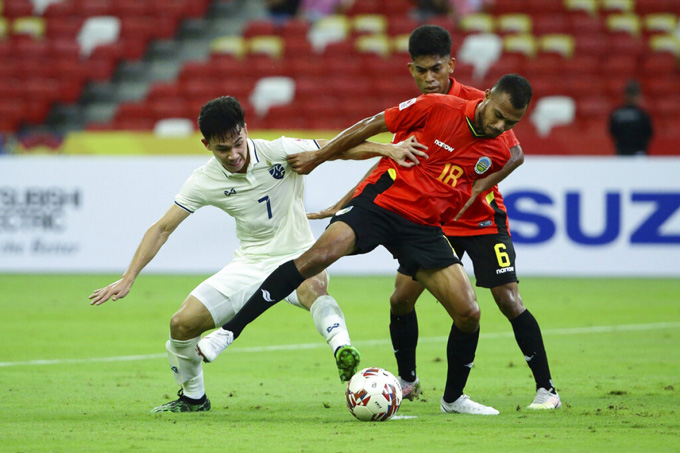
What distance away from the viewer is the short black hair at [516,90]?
5.89 meters

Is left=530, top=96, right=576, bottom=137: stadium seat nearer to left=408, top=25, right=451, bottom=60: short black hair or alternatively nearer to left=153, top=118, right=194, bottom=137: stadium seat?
left=153, top=118, right=194, bottom=137: stadium seat

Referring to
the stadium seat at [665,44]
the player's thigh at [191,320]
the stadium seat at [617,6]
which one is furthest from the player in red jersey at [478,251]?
the stadium seat at [617,6]

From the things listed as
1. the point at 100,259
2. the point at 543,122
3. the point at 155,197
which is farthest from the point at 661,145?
the point at 100,259

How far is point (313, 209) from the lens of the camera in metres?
14.6

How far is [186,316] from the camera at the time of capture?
6215 millimetres

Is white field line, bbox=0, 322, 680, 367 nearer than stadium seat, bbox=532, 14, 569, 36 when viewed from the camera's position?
Yes

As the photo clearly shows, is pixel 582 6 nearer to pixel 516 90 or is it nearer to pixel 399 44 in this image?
pixel 399 44

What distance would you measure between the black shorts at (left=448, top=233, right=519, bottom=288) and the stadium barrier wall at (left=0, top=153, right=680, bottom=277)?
24.9ft

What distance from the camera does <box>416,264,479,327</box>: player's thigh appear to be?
5984 millimetres

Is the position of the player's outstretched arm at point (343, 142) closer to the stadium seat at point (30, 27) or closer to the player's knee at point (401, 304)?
the player's knee at point (401, 304)

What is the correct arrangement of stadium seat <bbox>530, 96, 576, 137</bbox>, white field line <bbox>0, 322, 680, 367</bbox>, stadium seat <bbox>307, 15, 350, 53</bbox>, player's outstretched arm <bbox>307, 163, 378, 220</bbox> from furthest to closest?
stadium seat <bbox>307, 15, 350, 53</bbox> < stadium seat <bbox>530, 96, 576, 137</bbox> < white field line <bbox>0, 322, 680, 367</bbox> < player's outstretched arm <bbox>307, 163, 378, 220</bbox>

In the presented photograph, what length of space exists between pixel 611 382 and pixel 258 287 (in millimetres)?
2853

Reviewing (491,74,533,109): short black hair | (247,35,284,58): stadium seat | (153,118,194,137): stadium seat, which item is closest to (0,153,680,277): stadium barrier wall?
(153,118,194,137): stadium seat

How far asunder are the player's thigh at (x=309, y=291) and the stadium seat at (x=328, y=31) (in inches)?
570
